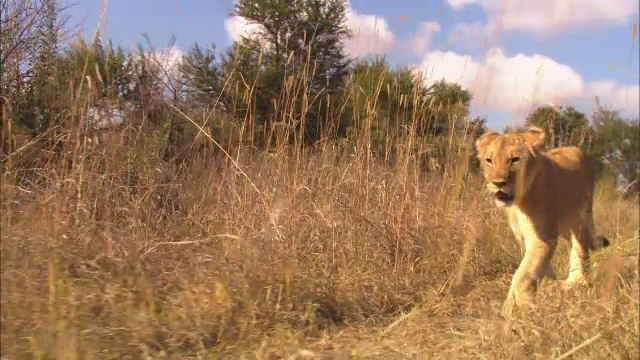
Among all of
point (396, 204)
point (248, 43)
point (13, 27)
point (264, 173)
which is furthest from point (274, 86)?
point (13, 27)

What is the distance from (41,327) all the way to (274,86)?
374 centimetres

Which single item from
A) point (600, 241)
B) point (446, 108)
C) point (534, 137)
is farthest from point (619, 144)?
point (446, 108)

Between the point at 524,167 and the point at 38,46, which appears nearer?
the point at 524,167

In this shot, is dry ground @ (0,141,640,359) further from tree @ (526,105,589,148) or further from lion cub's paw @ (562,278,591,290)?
tree @ (526,105,589,148)

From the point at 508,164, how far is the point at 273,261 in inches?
73.5

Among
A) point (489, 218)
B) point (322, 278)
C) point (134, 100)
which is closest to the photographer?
point (322, 278)

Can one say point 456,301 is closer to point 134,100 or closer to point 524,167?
point 524,167

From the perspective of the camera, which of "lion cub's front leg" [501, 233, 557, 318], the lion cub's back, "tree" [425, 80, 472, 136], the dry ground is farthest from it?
"tree" [425, 80, 472, 136]

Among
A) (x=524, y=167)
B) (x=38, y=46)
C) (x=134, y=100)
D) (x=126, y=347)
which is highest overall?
(x=38, y=46)

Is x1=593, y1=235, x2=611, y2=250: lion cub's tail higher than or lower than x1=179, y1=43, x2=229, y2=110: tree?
lower

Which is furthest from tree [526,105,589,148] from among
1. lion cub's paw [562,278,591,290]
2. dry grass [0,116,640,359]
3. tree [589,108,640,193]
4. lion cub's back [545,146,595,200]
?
lion cub's paw [562,278,591,290]

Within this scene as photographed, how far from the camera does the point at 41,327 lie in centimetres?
240

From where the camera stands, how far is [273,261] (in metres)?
3.46

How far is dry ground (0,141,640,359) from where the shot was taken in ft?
8.54
